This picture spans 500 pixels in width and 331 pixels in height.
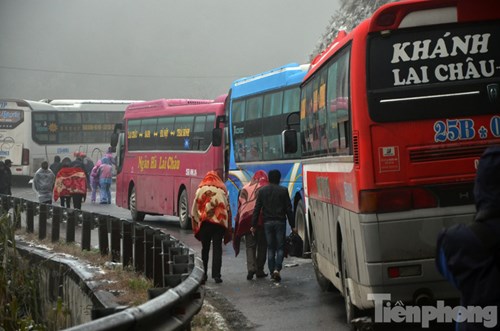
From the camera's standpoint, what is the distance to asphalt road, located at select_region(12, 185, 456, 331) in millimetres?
10672

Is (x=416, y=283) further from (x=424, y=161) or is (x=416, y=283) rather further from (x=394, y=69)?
(x=394, y=69)

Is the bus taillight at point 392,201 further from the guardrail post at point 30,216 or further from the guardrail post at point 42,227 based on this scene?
the guardrail post at point 30,216

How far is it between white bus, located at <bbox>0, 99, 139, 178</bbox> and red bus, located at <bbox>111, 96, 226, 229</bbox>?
1706cm

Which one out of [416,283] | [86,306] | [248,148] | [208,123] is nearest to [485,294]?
[416,283]

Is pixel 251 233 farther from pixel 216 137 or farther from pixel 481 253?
pixel 481 253

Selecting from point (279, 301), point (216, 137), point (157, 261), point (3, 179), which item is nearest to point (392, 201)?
point (157, 261)

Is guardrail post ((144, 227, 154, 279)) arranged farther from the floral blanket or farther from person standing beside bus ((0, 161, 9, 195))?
person standing beside bus ((0, 161, 9, 195))

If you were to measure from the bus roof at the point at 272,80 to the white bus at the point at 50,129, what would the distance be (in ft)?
87.5

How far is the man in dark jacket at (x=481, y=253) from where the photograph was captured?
3.94 m

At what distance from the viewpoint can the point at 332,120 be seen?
34.3 ft

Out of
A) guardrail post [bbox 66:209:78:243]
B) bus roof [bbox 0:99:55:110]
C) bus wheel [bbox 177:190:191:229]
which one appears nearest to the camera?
guardrail post [bbox 66:209:78:243]

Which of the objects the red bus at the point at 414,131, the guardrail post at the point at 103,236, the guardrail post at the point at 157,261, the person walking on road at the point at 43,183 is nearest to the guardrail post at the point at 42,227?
the guardrail post at the point at 103,236

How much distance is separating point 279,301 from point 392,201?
→ 4.17 m

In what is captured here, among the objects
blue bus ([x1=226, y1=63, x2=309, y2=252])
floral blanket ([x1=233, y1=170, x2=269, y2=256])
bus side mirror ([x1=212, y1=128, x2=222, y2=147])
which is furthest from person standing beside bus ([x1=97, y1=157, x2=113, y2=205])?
floral blanket ([x1=233, y1=170, x2=269, y2=256])
